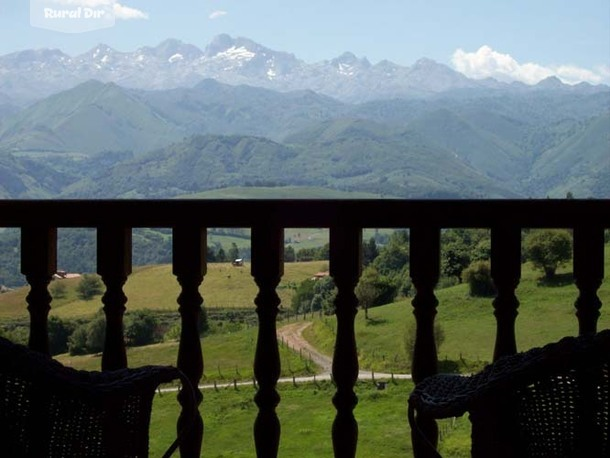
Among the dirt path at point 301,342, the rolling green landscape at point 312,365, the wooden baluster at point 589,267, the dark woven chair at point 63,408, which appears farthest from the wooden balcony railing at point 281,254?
the dirt path at point 301,342

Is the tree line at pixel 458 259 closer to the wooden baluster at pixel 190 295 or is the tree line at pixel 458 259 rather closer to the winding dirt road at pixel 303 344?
the wooden baluster at pixel 190 295

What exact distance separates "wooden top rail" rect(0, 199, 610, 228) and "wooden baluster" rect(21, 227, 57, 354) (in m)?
0.06

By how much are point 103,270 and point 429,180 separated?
5218 inches

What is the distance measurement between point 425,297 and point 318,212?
14.7 inches

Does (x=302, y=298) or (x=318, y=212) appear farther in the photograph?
(x=302, y=298)

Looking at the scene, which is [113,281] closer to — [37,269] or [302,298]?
[37,269]

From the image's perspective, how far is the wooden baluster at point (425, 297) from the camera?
2.15 metres

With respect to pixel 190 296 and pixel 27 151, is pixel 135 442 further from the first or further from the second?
pixel 27 151

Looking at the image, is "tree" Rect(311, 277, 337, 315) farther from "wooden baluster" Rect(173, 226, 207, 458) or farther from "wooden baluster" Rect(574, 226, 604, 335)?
"wooden baluster" Rect(574, 226, 604, 335)

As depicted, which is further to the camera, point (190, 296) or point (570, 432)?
point (190, 296)

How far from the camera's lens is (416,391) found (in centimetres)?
161

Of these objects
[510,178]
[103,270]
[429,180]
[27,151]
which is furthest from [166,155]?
[103,270]

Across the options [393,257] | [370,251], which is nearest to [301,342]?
[393,257]

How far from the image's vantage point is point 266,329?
2.18 meters
